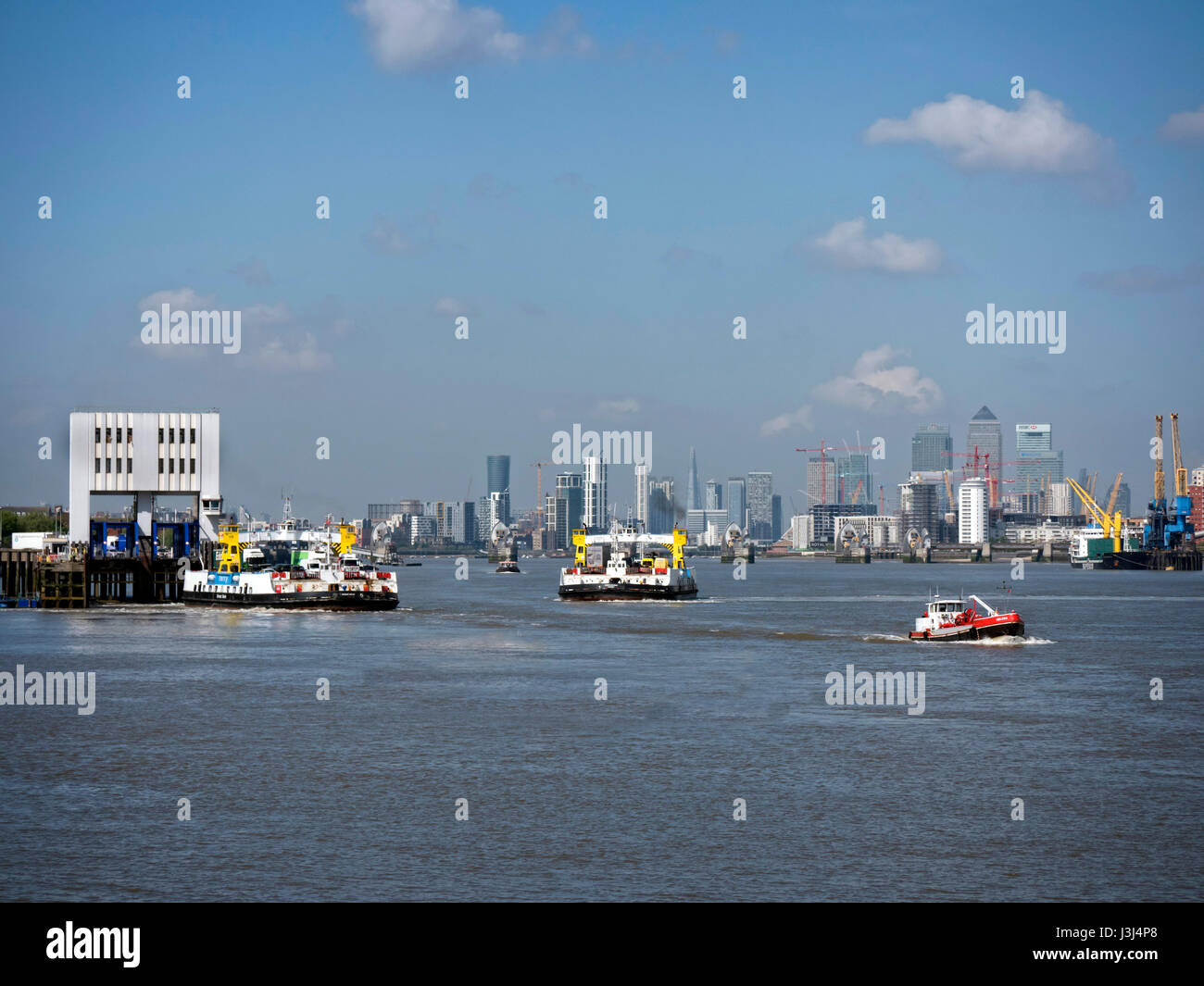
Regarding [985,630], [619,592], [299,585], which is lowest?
[619,592]

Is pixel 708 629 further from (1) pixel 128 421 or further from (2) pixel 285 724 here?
(1) pixel 128 421

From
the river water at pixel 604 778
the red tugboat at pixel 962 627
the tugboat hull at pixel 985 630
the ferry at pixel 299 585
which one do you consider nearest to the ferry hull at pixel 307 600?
the ferry at pixel 299 585

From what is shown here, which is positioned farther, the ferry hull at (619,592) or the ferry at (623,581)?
the ferry at (623,581)

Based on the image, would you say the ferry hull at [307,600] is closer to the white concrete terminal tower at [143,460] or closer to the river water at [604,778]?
the white concrete terminal tower at [143,460]

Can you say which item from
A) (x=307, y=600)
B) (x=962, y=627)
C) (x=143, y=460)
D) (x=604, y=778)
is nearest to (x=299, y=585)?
(x=307, y=600)

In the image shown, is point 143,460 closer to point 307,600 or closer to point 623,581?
point 307,600

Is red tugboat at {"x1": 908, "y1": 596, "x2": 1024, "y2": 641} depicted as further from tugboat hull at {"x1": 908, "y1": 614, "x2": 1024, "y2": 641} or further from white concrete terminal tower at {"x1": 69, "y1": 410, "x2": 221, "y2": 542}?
→ white concrete terminal tower at {"x1": 69, "y1": 410, "x2": 221, "y2": 542}
